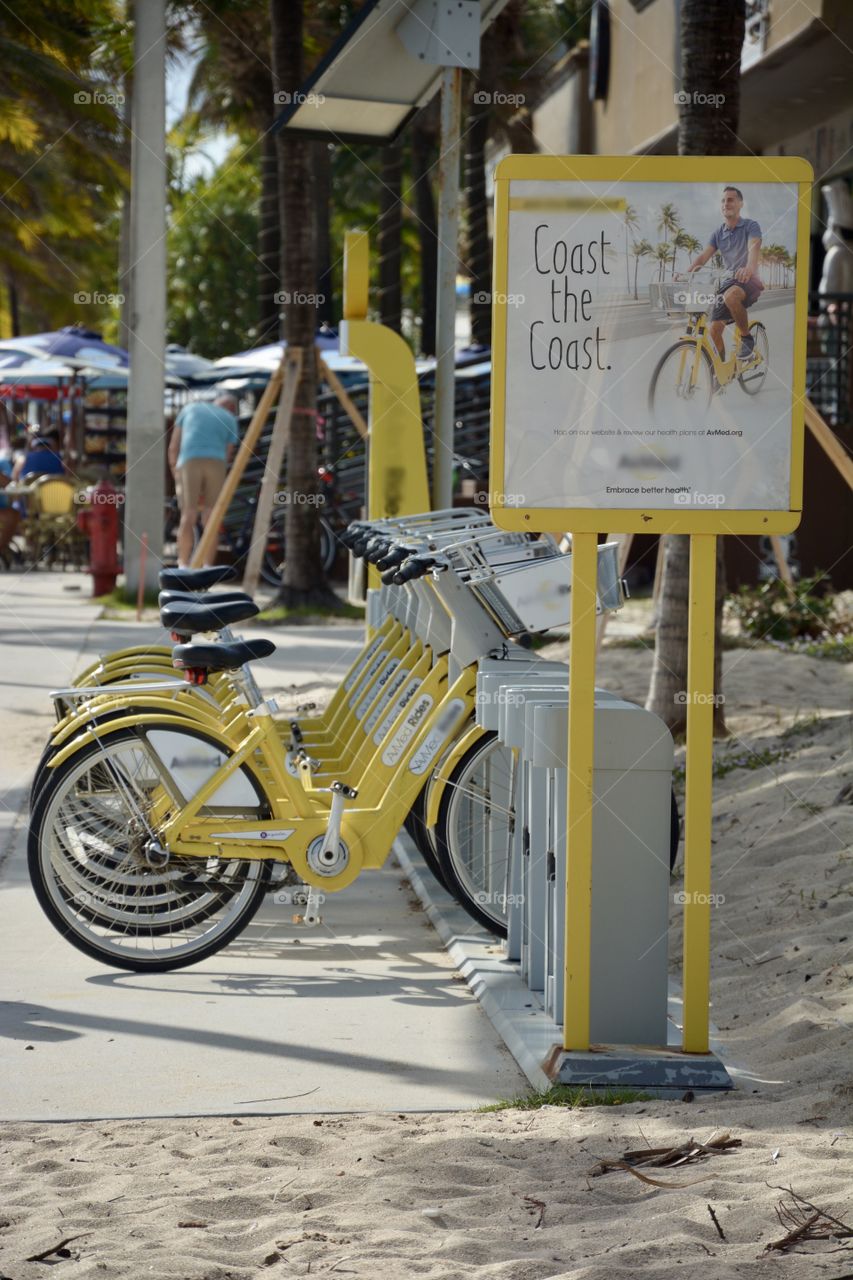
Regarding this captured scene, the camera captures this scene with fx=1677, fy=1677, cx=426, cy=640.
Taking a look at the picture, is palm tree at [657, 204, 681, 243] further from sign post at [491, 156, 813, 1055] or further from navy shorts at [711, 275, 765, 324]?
navy shorts at [711, 275, 765, 324]

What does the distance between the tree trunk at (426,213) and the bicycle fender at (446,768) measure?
24.7 m

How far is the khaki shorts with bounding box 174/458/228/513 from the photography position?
49.0ft

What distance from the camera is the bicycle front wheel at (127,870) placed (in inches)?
202

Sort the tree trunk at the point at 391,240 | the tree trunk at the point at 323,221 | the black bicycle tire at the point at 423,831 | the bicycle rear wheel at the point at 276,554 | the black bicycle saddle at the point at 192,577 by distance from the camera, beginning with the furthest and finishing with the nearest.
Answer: the tree trunk at the point at 323,221
the tree trunk at the point at 391,240
the bicycle rear wheel at the point at 276,554
the black bicycle saddle at the point at 192,577
the black bicycle tire at the point at 423,831

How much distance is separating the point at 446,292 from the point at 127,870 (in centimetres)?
395

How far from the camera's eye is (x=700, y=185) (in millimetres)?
4039

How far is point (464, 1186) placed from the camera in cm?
352

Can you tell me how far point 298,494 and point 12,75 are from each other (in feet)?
30.1

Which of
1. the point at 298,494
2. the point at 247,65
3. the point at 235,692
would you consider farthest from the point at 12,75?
the point at 235,692

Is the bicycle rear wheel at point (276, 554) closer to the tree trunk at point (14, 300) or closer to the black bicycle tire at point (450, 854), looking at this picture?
the black bicycle tire at point (450, 854)

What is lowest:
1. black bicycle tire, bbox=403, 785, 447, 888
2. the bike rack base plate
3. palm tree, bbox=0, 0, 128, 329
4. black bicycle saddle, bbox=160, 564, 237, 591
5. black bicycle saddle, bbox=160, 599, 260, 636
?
the bike rack base plate

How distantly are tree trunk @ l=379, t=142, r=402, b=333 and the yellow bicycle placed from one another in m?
23.6

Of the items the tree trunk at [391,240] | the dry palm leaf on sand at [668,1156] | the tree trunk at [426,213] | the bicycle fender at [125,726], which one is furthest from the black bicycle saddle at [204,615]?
the tree trunk at [426,213]

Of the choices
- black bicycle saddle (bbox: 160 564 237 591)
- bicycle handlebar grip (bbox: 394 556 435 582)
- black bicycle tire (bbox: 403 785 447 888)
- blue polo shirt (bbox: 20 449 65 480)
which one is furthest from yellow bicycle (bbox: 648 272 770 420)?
blue polo shirt (bbox: 20 449 65 480)
